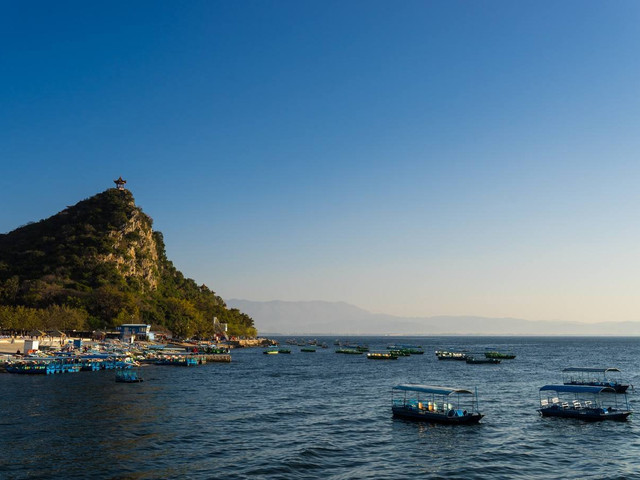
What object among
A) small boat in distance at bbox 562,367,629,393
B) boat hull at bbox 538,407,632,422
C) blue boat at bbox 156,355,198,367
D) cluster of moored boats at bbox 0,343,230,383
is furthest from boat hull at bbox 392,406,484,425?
blue boat at bbox 156,355,198,367

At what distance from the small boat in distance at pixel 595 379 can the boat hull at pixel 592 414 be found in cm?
2078

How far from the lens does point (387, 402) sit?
66.9m

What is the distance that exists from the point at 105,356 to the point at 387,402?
77092 millimetres

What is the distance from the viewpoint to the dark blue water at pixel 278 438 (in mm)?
37094

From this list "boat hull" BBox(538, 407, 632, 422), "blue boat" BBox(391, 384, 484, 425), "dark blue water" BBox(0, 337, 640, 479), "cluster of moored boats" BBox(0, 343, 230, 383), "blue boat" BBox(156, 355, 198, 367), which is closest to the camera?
"dark blue water" BBox(0, 337, 640, 479)

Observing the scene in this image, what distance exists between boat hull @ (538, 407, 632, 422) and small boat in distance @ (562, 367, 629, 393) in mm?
20777

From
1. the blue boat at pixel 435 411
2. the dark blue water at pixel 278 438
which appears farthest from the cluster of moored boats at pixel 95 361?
the blue boat at pixel 435 411

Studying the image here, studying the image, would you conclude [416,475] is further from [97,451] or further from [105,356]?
[105,356]

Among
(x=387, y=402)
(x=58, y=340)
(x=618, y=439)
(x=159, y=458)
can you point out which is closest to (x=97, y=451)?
(x=159, y=458)

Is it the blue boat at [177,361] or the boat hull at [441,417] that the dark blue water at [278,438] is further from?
the blue boat at [177,361]

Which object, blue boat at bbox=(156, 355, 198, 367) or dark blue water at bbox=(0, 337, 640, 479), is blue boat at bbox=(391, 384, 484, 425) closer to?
dark blue water at bbox=(0, 337, 640, 479)

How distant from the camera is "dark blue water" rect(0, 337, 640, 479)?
37.1m

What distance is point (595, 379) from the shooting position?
333 ft

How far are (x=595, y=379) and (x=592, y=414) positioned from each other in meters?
53.9
